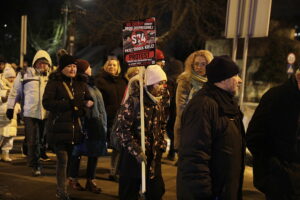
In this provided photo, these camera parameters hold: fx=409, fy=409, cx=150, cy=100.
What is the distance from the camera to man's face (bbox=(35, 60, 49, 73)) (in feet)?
23.0

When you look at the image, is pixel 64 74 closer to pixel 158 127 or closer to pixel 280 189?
pixel 158 127

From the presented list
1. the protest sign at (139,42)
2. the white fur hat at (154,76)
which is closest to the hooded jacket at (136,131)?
the white fur hat at (154,76)

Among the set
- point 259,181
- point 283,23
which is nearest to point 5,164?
point 259,181

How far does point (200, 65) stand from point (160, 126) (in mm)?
1533

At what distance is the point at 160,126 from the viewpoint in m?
4.82

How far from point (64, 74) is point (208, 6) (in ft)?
49.1

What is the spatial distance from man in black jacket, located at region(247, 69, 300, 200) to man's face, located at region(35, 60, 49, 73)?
4.37m

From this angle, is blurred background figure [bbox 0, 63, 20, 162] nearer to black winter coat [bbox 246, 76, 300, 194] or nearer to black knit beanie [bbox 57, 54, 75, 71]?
black knit beanie [bbox 57, 54, 75, 71]

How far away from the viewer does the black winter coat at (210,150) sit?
3123 millimetres

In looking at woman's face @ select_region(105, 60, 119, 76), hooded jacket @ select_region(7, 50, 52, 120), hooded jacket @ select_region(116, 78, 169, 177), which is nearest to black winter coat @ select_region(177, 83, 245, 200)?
hooded jacket @ select_region(116, 78, 169, 177)

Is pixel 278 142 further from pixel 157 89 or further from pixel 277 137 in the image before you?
pixel 157 89

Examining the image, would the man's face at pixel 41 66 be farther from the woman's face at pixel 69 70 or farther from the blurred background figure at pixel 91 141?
the woman's face at pixel 69 70

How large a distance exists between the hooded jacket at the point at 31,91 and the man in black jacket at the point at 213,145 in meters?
4.21

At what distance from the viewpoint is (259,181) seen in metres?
3.74
